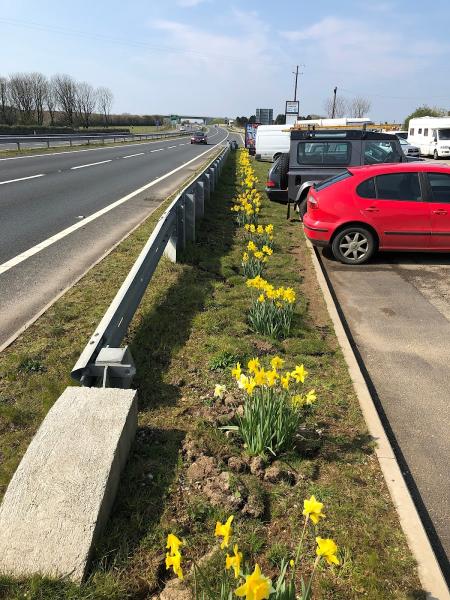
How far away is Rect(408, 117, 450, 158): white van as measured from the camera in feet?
108

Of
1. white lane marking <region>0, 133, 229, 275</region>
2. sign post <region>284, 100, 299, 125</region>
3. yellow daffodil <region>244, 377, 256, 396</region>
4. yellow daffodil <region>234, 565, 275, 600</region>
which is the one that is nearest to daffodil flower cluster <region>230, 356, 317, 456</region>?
yellow daffodil <region>244, 377, 256, 396</region>

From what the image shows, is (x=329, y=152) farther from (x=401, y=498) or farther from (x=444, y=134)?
(x=444, y=134)

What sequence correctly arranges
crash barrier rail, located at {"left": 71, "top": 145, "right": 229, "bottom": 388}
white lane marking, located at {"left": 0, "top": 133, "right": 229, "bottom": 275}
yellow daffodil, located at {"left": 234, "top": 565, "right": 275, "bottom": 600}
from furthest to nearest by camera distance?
white lane marking, located at {"left": 0, "top": 133, "right": 229, "bottom": 275} → crash barrier rail, located at {"left": 71, "top": 145, "right": 229, "bottom": 388} → yellow daffodil, located at {"left": 234, "top": 565, "right": 275, "bottom": 600}

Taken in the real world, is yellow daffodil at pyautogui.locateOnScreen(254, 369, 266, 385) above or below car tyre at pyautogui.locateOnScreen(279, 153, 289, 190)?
below

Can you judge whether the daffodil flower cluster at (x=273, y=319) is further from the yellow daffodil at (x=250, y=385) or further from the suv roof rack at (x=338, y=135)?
the suv roof rack at (x=338, y=135)

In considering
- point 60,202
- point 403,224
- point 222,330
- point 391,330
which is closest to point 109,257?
point 222,330

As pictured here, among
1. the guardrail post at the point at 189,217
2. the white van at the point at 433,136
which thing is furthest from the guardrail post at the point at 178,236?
the white van at the point at 433,136

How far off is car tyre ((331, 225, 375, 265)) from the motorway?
12.3 ft

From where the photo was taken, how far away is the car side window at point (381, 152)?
10.7 metres

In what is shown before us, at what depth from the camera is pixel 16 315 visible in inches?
201

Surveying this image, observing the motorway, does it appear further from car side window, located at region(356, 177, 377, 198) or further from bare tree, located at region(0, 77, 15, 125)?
bare tree, located at region(0, 77, 15, 125)

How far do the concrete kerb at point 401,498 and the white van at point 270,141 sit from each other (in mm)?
24438

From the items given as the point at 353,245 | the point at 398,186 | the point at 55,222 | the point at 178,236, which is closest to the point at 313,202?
the point at 353,245

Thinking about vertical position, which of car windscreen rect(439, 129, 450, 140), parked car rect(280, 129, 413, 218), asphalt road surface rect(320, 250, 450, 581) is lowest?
asphalt road surface rect(320, 250, 450, 581)
